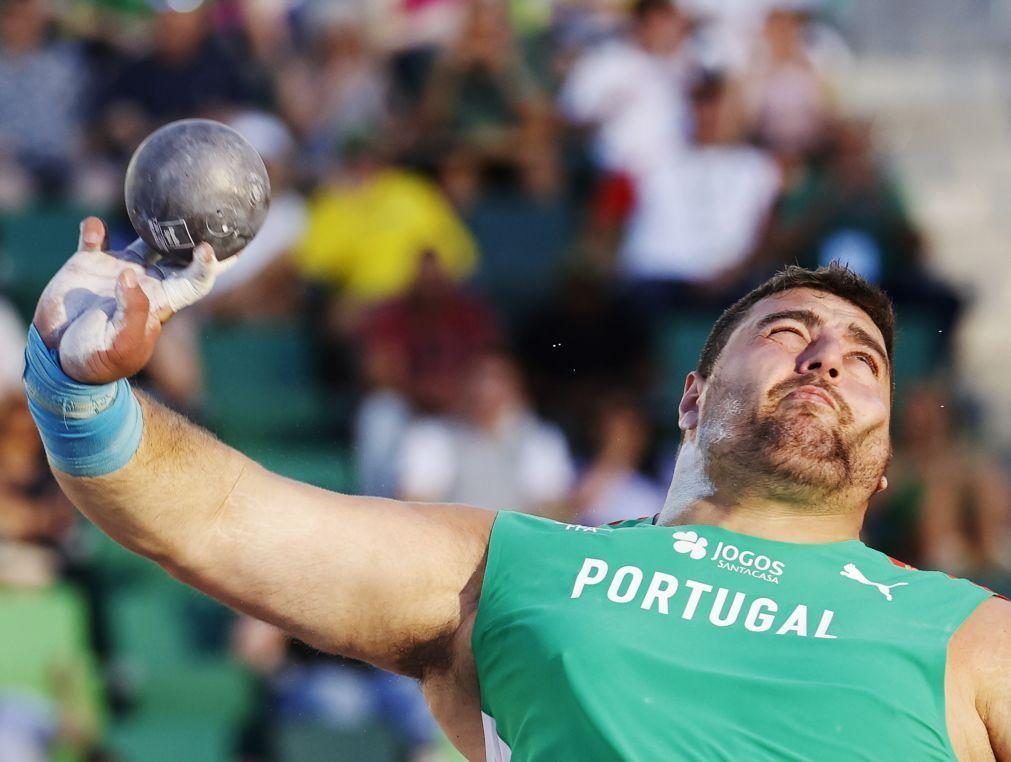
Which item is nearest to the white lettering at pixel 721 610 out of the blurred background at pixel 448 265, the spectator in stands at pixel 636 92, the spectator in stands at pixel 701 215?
the blurred background at pixel 448 265

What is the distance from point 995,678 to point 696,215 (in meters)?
6.30

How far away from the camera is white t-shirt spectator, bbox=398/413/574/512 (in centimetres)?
786

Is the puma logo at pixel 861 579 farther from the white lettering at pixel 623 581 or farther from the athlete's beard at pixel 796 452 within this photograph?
the white lettering at pixel 623 581

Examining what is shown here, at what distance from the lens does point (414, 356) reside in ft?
27.2

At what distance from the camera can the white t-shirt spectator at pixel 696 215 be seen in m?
9.13

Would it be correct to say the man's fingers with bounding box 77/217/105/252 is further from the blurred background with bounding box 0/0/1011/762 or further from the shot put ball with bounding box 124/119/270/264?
the blurred background with bounding box 0/0/1011/762

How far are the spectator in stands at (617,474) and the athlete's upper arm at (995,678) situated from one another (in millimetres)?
4324

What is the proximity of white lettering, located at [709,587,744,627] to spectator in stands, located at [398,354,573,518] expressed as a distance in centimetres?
459

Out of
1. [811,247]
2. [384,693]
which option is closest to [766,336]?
[384,693]

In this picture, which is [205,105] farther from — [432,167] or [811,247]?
[811,247]

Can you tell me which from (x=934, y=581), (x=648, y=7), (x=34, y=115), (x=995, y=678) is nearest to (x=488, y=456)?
(x=648, y=7)

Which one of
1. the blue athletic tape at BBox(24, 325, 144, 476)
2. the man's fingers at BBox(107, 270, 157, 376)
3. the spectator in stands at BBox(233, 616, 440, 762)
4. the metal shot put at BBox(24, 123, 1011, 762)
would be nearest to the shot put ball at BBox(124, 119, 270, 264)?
the metal shot put at BBox(24, 123, 1011, 762)

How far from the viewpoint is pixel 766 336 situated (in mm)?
3650

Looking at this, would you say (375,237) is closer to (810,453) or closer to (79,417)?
(810,453)
